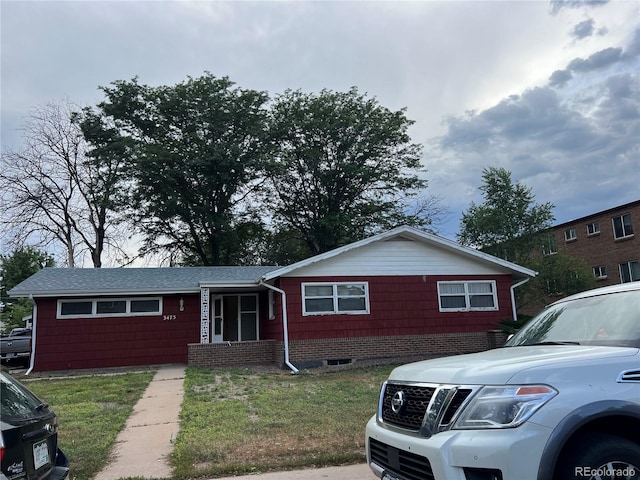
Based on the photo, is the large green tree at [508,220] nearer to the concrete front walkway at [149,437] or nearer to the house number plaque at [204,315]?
the house number plaque at [204,315]

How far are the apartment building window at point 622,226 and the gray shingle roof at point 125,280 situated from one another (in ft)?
76.4

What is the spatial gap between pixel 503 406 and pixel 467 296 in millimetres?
14588

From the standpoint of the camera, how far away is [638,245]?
95.9 ft

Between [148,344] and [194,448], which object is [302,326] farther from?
[194,448]

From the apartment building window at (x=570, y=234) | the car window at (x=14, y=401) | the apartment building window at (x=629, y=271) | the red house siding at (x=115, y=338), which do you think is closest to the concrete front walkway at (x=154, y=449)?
the car window at (x=14, y=401)

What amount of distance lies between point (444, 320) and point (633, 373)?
1384cm

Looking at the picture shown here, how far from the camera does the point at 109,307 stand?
16828 millimetres

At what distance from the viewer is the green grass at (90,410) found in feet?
20.1

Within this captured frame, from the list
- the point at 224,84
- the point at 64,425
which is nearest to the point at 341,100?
the point at 224,84

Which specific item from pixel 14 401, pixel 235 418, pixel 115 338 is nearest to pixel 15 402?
pixel 14 401

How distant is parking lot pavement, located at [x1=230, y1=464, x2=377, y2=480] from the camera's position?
5.16 meters

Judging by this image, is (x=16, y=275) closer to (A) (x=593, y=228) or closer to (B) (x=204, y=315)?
(B) (x=204, y=315)

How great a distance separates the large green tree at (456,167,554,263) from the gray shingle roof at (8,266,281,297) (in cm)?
1327

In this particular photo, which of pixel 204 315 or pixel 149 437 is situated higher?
pixel 204 315
